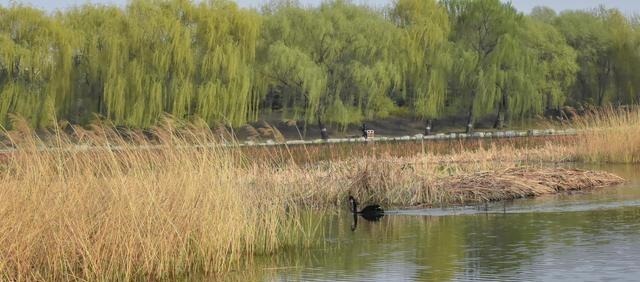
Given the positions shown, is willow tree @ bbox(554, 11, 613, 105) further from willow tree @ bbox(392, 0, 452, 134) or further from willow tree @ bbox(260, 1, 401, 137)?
willow tree @ bbox(260, 1, 401, 137)

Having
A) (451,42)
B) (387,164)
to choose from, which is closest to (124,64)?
(451,42)

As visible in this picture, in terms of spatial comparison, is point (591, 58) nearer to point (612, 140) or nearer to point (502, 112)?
point (502, 112)

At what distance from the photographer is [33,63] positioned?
44.0 metres

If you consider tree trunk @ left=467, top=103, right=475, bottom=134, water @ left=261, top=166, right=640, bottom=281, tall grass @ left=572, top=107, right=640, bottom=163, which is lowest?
water @ left=261, top=166, right=640, bottom=281

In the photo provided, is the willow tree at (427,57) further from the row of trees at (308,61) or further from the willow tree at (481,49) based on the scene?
the willow tree at (481,49)

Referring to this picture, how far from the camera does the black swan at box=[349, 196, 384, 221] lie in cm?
1651

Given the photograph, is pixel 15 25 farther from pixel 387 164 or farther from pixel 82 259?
pixel 82 259

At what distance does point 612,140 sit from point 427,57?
26.8 metres

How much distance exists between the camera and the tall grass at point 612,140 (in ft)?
86.1

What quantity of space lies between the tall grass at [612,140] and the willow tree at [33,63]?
2412 centimetres

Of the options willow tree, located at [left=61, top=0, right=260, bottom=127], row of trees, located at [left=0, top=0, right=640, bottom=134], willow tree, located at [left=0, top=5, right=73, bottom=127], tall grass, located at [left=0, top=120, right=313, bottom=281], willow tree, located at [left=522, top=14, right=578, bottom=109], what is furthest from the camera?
willow tree, located at [left=522, top=14, right=578, bottom=109]

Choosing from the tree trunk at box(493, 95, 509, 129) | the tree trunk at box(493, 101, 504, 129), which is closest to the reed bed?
the tree trunk at box(493, 95, 509, 129)

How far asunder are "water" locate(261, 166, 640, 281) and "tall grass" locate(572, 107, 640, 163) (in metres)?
9.14

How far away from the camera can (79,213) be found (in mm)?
10016
